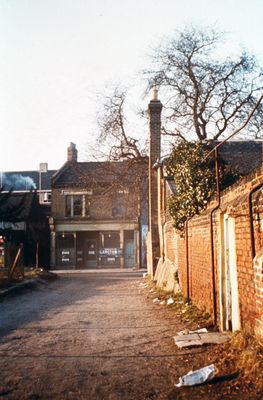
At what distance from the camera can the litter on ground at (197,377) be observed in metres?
3.90

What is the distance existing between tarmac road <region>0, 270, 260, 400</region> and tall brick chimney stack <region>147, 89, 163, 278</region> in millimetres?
7243

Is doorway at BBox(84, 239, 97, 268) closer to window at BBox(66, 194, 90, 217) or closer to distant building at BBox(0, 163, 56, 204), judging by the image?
window at BBox(66, 194, 90, 217)

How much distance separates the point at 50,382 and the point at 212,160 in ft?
22.4

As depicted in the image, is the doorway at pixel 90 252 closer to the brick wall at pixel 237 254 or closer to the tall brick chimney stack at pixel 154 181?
the tall brick chimney stack at pixel 154 181

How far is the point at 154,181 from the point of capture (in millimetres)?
17328

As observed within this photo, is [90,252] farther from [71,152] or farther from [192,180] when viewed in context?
[192,180]

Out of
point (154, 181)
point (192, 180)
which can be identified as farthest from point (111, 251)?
point (192, 180)

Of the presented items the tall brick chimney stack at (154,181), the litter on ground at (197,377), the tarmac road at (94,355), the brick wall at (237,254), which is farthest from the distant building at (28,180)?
the litter on ground at (197,377)

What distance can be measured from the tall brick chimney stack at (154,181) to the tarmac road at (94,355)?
23.8 feet

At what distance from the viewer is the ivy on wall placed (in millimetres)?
8188

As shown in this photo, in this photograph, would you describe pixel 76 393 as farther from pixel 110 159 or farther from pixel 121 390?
pixel 110 159

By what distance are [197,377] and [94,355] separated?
1.75 metres

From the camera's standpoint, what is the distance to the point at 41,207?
3412 cm

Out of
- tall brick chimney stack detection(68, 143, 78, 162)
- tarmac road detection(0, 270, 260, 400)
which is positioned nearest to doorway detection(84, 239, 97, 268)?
tall brick chimney stack detection(68, 143, 78, 162)
